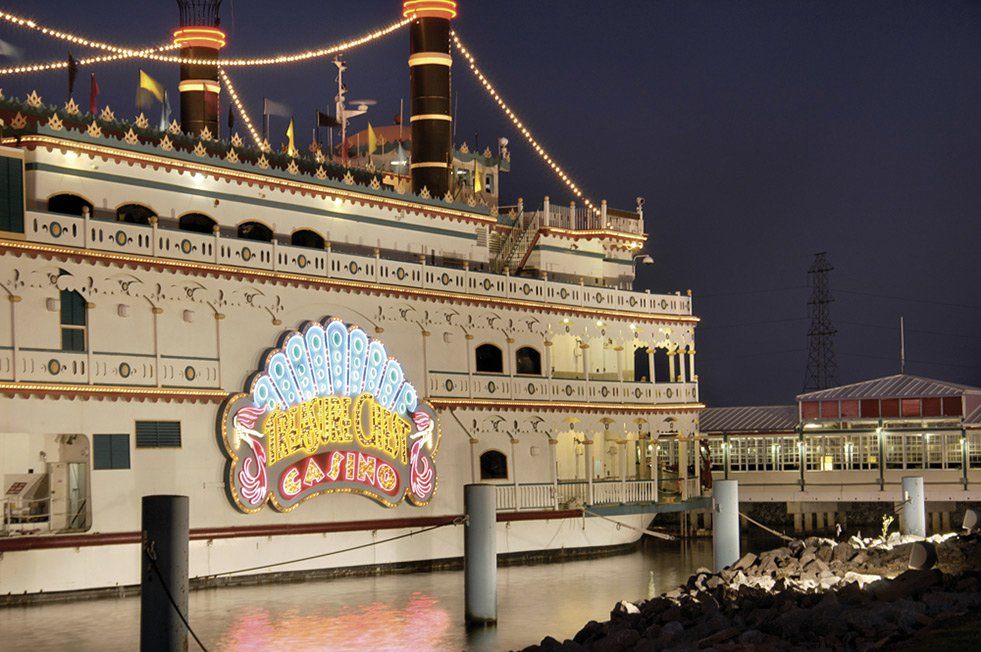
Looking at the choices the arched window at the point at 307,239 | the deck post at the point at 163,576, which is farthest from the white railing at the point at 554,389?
the deck post at the point at 163,576

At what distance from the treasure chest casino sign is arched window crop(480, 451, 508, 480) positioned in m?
2.14

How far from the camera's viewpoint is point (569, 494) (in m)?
38.0

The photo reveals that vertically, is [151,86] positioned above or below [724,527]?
above

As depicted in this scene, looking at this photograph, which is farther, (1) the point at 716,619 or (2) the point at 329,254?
(2) the point at 329,254

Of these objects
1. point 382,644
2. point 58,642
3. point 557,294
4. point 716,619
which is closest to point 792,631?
point 716,619

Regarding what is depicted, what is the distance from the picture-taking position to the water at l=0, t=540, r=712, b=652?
2314 cm

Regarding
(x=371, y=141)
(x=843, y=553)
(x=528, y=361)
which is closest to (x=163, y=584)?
(x=843, y=553)

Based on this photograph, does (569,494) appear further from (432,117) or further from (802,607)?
(802,607)

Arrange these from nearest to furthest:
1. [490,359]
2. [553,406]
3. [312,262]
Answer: [312,262]
[490,359]
[553,406]

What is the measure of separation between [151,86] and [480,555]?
15755 mm

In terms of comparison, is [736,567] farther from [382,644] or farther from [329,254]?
[329,254]

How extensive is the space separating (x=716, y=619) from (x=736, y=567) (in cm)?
682

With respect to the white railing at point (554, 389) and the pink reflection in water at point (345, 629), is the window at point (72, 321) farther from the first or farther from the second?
the white railing at point (554, 389)

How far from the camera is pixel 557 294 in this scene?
125ft
